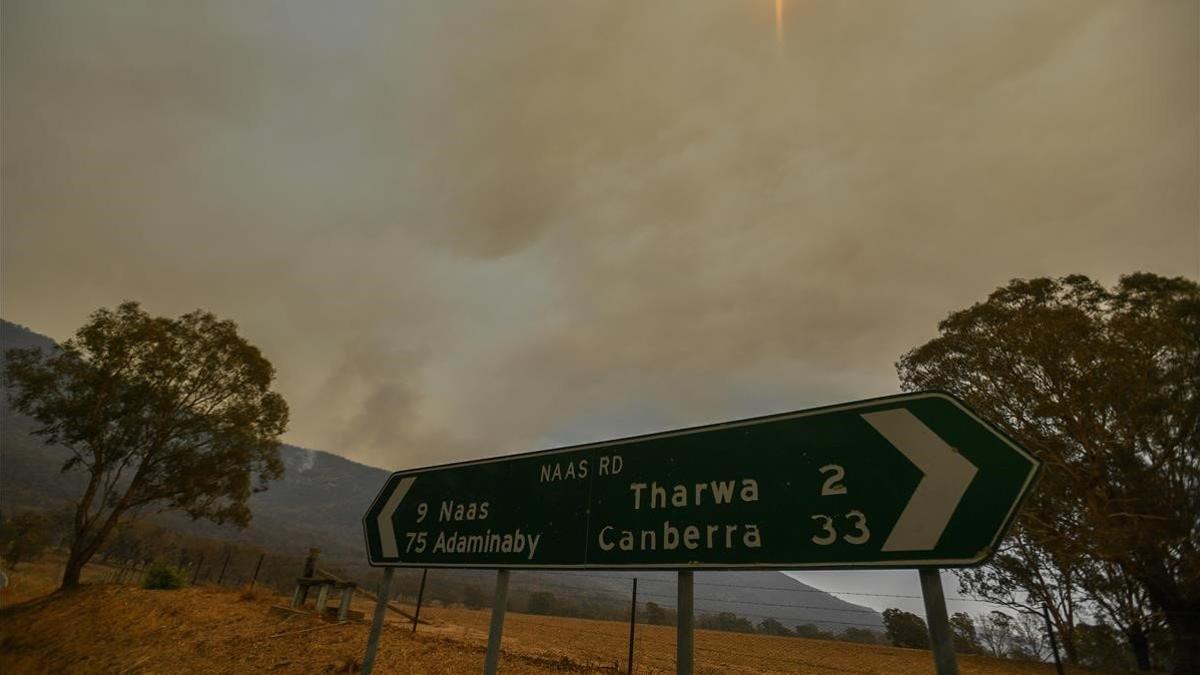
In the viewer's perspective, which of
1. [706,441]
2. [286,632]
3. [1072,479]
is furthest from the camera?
[1072,479]

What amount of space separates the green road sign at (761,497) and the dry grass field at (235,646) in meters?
7.06

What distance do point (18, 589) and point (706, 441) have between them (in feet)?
108

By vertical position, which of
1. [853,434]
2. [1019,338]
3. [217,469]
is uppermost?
[1019,338]

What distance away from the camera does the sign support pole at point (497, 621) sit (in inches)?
161

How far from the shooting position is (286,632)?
12.1 metres

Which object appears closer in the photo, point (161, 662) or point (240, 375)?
point (161, 662)

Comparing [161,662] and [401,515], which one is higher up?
[401,515]

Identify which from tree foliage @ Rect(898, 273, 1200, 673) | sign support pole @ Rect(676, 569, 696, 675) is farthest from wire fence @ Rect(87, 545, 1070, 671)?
tree foliage @ Rect(898, 273, 1200, 673)

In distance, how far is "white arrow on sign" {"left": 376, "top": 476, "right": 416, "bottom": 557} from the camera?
524 centimetres

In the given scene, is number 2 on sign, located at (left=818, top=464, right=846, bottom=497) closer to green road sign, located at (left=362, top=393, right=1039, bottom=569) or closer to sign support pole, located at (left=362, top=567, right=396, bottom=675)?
green road sign, located at (left=362, top=393, right=1039, bottom=569)

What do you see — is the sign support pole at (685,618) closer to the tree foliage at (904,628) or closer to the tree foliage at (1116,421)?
the tree foliage at (1116,421)

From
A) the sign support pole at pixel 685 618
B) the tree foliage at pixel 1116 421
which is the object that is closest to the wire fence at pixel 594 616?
the sign support pole at pixel 685 618

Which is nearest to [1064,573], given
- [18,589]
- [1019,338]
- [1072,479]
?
[1072,479]

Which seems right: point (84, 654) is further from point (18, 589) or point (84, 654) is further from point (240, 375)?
point (18, 589)
